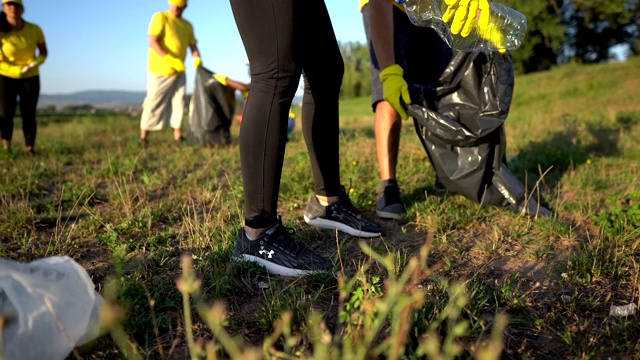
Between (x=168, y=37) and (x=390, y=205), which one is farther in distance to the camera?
(x=168, y=37)

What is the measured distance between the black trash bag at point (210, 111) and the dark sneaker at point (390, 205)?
121 inches

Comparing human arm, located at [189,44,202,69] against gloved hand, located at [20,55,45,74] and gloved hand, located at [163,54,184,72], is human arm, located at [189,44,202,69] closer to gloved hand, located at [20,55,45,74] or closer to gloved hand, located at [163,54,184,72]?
gloved hand, located at [163,54,184,72]

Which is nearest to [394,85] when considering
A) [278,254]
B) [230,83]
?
[278,254]

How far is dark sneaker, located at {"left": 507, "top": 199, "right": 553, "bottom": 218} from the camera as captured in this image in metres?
2.21

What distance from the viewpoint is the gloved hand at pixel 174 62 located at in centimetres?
495

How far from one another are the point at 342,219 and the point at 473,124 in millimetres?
865

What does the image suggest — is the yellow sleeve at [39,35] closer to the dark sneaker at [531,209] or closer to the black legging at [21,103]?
the black legging at [21,103]

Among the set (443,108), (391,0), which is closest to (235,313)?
(443,108)

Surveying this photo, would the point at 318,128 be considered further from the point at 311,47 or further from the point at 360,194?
the point at 360,194

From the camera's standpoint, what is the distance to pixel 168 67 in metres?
5.00

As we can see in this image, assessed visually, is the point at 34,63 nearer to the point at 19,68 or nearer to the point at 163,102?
the point at 19,68

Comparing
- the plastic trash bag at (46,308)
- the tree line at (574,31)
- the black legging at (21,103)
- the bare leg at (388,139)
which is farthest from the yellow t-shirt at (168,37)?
the tree line at (574,31)

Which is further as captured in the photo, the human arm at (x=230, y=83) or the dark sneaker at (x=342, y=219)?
the human arm at (x=230, y=83)

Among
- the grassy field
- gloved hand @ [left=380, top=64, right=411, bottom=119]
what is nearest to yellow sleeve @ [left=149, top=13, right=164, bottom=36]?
the grassy field
